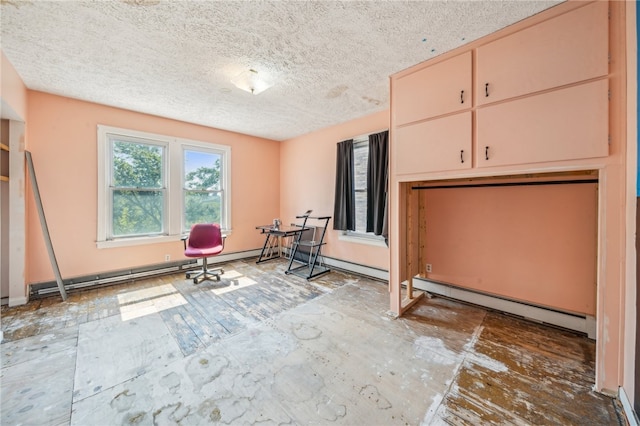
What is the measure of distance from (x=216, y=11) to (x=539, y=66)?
2343 millimetres

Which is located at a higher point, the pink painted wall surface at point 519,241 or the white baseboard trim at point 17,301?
the pink painted wall surface at point 519,241

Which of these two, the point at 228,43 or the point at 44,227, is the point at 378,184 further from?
the point at 44,227

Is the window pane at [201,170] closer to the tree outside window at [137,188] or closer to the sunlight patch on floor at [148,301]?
the tree outside window at [137,188]

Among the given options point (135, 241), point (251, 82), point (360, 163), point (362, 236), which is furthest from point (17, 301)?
point (360, 163)

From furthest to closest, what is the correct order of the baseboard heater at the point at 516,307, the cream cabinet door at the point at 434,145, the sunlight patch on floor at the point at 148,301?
the sunlight patch on floor at the point at 148,301
the baseboard heater at the point at 516,307
the cream cabinet door at the point at 434,145

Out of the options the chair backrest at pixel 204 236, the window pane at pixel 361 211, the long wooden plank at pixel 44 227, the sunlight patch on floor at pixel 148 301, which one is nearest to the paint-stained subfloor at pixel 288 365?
the sunlight patch on floor at pixel 148 301

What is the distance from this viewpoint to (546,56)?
5.59 feet

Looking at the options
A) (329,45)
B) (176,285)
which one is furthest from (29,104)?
(329,45)

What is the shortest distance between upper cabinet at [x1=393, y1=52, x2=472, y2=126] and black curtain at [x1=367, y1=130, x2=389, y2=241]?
3.25ft

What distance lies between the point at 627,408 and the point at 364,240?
2.80 m

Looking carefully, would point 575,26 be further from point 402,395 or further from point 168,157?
point 168,157

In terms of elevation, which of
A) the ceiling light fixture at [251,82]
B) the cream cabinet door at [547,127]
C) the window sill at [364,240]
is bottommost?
the window sill at [364,240]

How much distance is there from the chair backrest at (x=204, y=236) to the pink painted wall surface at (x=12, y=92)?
2.20 m

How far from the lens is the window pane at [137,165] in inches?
139
